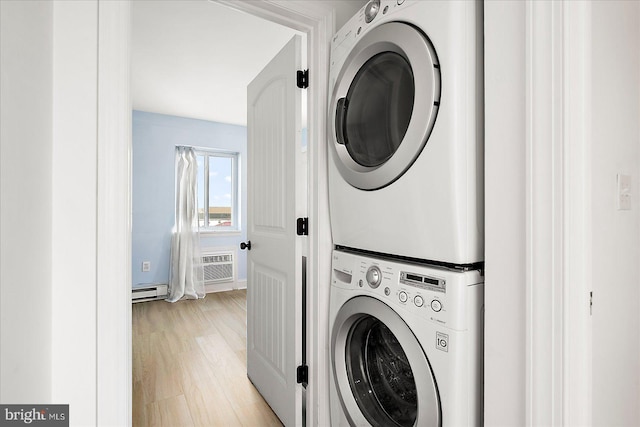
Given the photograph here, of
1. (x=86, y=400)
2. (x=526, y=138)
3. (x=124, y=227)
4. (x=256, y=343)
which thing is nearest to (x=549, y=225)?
(x=526, y=138)

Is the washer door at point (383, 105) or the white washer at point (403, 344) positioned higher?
the washer door at point (383, 105)

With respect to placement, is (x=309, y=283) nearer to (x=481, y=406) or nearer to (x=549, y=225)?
(x=481, y=406)

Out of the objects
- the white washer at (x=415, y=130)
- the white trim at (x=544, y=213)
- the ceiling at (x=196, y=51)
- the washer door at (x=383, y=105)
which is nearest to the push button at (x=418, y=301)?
the white washer at (x=415, y=130)

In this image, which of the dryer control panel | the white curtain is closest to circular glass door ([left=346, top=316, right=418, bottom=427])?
the dryer control panel

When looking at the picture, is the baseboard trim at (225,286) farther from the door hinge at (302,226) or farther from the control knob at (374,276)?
the control knob at (374,276)

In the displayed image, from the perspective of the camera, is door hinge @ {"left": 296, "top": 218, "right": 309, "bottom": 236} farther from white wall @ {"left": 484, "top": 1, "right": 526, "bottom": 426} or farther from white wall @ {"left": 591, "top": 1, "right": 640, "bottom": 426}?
white wall @ {"left": 591, "top": 1, "right": 640, "bottom": 426}

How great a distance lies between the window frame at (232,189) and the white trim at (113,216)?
3646 mm

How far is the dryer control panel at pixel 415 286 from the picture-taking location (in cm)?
87

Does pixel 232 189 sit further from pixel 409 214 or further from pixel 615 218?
pixel 615 218

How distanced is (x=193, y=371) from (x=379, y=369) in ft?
5.45

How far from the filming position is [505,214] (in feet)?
2.70

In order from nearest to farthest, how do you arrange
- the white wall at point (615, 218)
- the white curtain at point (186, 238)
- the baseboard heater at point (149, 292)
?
the white wall at point (615, 218) < the baseboard heater at point (149, 292) < the white curtain at point (186, 238)

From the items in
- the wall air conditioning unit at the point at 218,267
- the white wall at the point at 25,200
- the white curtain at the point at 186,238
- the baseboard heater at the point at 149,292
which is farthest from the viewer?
the wall air conditioning unit at the point at 218,267

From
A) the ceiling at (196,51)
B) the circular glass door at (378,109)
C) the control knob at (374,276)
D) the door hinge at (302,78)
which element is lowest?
the control knob at (374,276)
